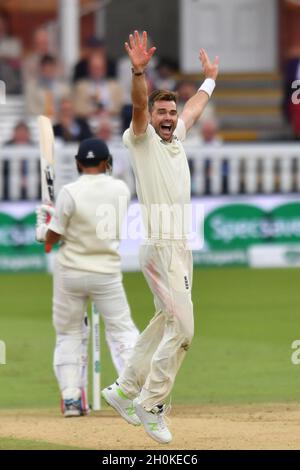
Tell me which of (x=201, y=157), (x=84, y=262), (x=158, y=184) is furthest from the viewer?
(x=201, y=157)

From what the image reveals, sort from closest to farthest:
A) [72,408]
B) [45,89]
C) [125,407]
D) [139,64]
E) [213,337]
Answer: [139,64]
[125,407]
[72,408]
[213,337]
[45,89]

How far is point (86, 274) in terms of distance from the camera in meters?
12.1

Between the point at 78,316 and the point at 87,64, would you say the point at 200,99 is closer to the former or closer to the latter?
the point at 78,316

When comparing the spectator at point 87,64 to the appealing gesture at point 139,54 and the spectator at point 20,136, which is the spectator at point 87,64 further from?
the appealing gesture at point 139,54

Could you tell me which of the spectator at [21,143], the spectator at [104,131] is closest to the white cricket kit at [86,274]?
the spectator at [21,143]

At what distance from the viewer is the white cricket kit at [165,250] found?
34.2 feet

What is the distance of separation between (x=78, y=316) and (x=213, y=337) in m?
4.21

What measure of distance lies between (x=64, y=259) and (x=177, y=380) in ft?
7.84

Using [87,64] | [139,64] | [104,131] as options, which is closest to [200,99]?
[139,64]

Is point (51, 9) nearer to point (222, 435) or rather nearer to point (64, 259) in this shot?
point (64, 259)

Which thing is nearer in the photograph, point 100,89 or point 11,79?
point 100,89

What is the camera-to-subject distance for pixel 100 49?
24.9 metres

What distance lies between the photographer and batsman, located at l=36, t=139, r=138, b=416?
12086mm

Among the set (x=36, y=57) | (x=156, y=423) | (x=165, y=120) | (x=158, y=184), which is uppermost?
(x=165, y=120)
